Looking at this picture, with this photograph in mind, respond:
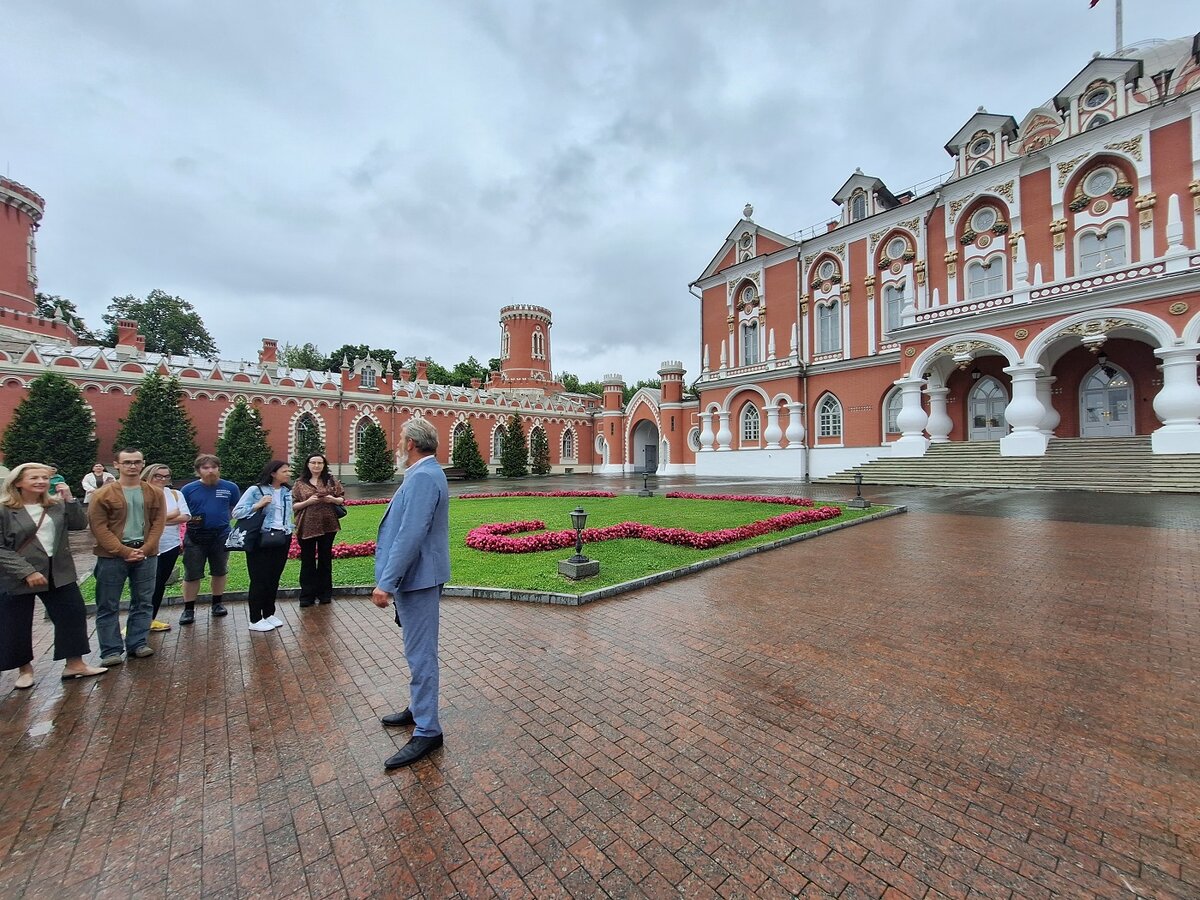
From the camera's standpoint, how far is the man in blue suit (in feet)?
10.2

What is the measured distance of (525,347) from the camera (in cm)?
4969

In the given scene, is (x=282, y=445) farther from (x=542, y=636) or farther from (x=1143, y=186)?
(x=1143, y=186)

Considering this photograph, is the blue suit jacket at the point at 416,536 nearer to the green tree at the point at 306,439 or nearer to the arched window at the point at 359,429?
the green tree at the point at 306,439

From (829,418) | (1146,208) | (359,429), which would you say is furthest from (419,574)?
(359,429)

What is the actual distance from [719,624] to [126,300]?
63679 mm

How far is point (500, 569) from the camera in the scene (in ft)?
24.5

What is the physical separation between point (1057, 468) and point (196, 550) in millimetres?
23691

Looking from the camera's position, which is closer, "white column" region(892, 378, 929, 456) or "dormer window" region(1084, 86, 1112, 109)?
"dormer window" region(1084, 86, 1112, 109)

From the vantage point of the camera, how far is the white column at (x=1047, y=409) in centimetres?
1984

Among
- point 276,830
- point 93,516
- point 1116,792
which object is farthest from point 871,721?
point 93,516

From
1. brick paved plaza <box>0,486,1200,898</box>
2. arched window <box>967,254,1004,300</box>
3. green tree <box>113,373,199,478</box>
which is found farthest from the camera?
green tree <box>113,373,199,478</box>

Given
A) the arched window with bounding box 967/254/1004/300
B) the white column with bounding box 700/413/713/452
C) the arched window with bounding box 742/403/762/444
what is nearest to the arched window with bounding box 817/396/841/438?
the arched window with bounding box 742/403/762/444

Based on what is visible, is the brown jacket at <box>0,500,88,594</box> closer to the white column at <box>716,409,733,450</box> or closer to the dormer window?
the white column at <box>716,409,733,450</box>

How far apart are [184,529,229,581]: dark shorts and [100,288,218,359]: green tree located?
172 feet
